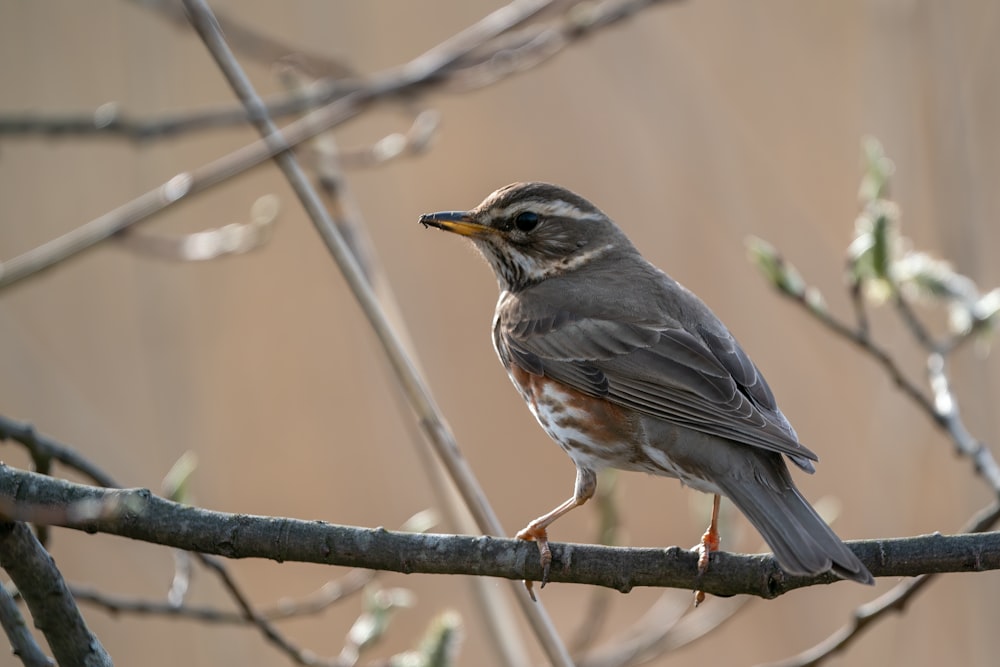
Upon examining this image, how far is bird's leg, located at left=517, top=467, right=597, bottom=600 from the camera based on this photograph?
2.49 metres

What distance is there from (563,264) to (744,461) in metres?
1.36

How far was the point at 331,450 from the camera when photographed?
710cm

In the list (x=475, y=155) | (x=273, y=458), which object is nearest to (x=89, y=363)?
(x=273, y=458)

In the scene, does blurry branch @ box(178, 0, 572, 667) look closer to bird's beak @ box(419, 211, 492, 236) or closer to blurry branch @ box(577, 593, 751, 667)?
bird's beak @ box(419, 211, 492, 236)

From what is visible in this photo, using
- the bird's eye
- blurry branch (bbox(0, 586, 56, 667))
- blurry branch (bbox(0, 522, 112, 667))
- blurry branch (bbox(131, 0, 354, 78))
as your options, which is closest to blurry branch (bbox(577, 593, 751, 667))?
the bird's eye

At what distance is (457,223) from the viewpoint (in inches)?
154

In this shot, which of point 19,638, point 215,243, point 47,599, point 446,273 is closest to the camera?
point 19,638

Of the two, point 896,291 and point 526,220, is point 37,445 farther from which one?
point 896,291

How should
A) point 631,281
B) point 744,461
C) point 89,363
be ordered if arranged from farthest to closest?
point 89,363, point 631,281, point 744,461

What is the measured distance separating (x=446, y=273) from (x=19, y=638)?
18.6 ft

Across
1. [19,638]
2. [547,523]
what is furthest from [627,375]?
[19,638]

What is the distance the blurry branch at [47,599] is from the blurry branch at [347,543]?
73 mm

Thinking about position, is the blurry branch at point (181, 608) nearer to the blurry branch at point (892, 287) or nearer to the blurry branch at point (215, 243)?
the blurry branch at point (215, 243)

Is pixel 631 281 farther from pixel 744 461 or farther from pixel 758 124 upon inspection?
pixel 758 124
